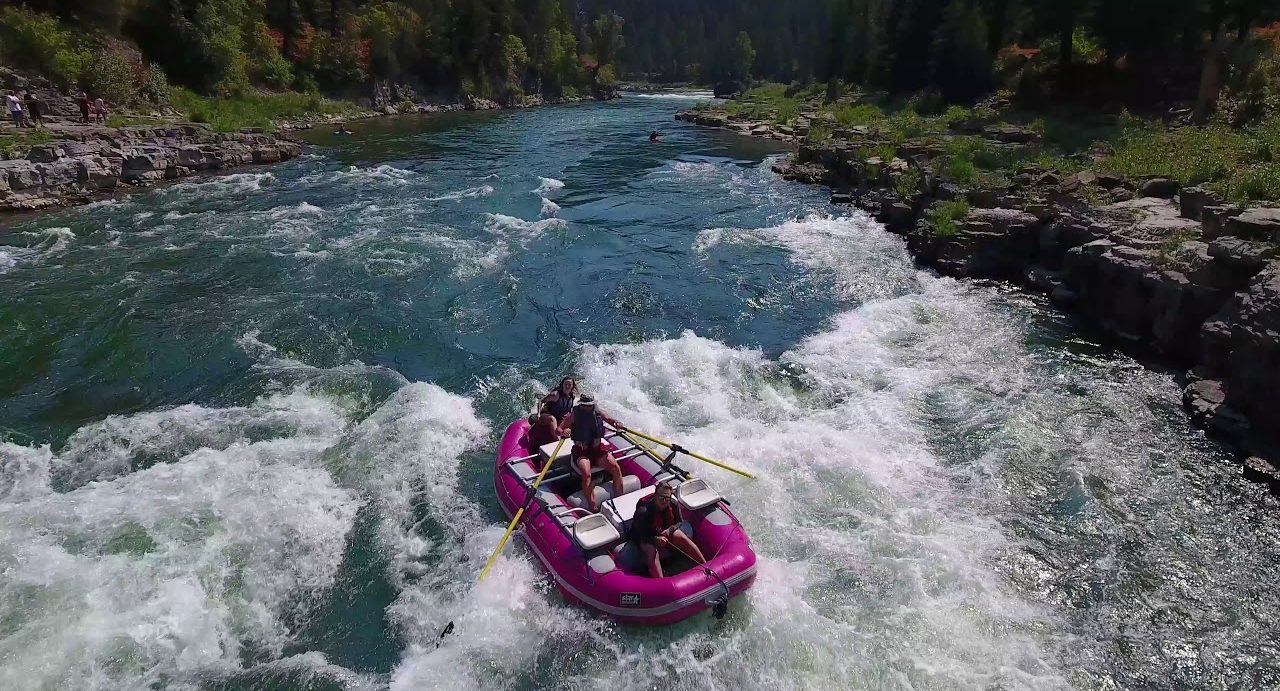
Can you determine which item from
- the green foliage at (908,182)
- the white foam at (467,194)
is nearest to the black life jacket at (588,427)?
the green foliage at (908,182)

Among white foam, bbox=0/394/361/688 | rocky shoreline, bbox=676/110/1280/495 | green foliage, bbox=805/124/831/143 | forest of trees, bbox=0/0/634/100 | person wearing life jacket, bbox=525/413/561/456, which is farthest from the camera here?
forest of trees, bbox=0/0/634/100

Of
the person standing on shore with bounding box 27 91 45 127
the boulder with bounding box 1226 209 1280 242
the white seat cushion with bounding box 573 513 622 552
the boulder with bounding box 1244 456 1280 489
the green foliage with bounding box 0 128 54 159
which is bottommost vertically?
the boulder with bounding box 1244 456 1280 489

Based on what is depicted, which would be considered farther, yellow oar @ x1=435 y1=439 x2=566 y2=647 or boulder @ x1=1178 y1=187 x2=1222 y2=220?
boulder @ x1=1178 y1=187 x2=1222 y2=220

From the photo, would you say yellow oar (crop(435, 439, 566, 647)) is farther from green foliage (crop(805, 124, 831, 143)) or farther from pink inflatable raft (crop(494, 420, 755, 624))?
green foliage (crop(805, 124, 831, 143))

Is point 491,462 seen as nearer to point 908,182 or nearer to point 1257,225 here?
point 1257,225

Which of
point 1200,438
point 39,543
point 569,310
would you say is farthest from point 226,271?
point 1200,438

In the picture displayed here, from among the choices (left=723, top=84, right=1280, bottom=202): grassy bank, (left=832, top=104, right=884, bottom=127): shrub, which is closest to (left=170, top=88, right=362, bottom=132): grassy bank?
(left=723, top=84, right=1280, bottom=202): grassy bank

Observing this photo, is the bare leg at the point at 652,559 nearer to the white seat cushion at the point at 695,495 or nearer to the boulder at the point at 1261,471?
the white seat cushion at the point at 695,495
